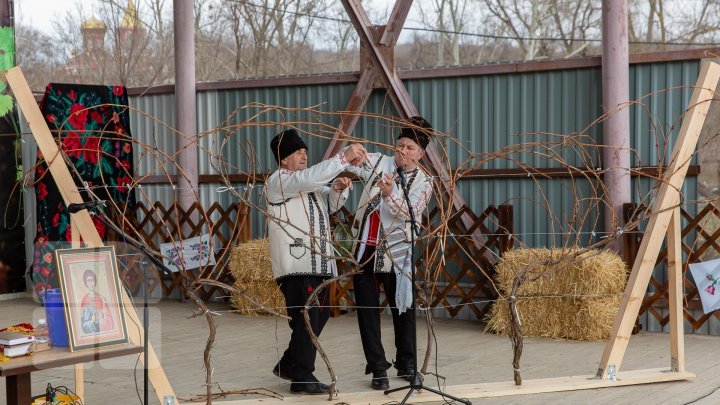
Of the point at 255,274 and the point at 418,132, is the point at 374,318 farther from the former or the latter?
the point at 255,274

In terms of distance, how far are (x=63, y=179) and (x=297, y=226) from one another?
1.06m

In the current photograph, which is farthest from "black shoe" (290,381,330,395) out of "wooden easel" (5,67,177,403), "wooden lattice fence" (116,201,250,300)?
"wooden lattice fence" (116,201,250,300)

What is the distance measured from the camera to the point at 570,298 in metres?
5.70

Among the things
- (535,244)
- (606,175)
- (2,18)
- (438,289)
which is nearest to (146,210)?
(2,18)

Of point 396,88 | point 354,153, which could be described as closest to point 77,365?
point 354,153

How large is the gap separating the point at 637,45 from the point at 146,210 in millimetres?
13466

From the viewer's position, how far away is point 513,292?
13.6 ft

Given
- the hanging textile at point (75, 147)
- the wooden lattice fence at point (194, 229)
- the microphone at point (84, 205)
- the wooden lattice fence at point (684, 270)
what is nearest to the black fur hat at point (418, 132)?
the microphone at point (84, 205)

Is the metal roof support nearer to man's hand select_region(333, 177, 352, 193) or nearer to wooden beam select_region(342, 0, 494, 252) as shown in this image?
wooden beam select_region(342, 0, 494, 252)

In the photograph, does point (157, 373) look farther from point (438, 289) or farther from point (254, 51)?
point (254, 51)

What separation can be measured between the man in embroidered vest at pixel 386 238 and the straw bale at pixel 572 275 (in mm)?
1418

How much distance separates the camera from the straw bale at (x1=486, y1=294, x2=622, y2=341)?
5625mm

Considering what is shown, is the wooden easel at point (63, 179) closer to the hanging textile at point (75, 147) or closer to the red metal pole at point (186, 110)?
the hanging textile at point (75, 147)

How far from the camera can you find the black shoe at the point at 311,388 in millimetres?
4121
